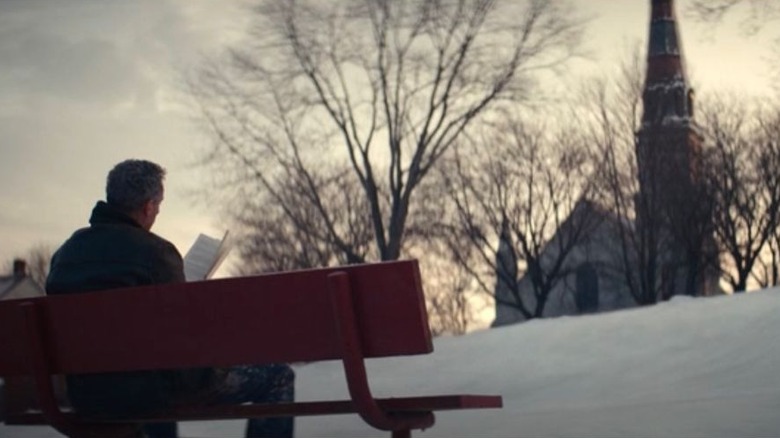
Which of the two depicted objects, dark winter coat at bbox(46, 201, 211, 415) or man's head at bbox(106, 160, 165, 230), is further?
man's head at bbox(106, 160, 165, 230)

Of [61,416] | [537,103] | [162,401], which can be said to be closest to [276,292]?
[162,401]

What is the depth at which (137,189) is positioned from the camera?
17.2 feet

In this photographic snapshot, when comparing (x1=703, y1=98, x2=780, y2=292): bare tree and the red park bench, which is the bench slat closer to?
the red park bench

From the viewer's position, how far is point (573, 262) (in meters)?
50.4

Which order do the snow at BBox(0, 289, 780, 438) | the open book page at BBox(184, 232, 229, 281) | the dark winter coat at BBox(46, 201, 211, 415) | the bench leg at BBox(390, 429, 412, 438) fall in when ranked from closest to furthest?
the bench leg at BBox(390, 429, 412, 438), the dark winter coat at BBox(46, 201, 211, 415), the snow at BBox(0, 289, 780, 438), the open book page at BBox(184, 232, 229, 281)

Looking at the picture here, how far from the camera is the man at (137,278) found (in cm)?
511

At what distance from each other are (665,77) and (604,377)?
39899 millimetres

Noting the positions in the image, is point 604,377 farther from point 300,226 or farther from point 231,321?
point 300,226

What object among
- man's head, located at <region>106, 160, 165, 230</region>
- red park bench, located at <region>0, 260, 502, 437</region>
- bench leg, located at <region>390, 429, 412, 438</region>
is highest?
man's head, located at <region>106, 160, 165, 230</region>

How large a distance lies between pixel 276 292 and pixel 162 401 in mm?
871

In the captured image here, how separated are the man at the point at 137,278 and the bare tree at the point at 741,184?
39101 millimetres

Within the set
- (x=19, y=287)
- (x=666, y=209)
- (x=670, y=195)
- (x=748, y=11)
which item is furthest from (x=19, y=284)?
(x=748, y=11)

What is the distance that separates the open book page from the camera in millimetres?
9375

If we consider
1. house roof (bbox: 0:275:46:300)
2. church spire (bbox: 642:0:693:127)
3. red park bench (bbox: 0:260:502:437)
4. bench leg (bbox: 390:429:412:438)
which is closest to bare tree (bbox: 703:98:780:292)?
church spire (bbox: 642:0:693:127)
